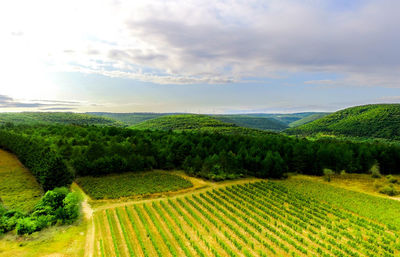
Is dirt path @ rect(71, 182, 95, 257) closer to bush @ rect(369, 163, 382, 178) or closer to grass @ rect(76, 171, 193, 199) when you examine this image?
grass @ rect(76, 171, 193, 199)

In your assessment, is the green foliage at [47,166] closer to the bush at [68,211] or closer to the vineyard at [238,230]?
the bush at [68,211]

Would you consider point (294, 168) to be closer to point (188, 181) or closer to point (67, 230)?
point (188, 181)

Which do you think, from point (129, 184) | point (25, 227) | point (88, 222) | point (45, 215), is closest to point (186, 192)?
point (129, 184)

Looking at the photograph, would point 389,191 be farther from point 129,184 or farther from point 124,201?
point 129,184

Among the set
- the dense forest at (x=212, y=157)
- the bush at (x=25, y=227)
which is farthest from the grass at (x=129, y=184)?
the bush at (x=25, y=227)

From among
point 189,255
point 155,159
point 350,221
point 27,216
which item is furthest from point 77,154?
point 350,221
